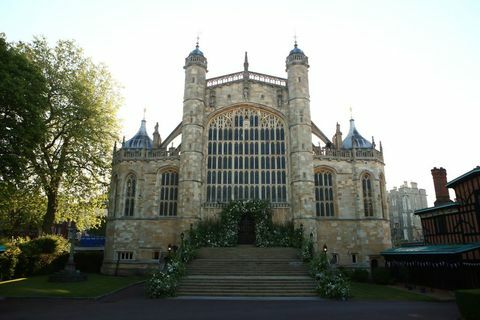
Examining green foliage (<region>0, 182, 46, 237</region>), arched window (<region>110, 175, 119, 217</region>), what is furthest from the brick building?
green foliage (<region>0, 182, 46, 237</region>)

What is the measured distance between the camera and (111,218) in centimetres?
2966

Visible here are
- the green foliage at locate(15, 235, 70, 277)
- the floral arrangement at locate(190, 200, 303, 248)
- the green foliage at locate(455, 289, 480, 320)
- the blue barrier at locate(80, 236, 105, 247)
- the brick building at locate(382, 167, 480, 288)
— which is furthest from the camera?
the blue barrier at locate(80, 236, 105, 247)

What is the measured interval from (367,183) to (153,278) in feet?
68.0

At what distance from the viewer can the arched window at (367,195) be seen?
1171 inches

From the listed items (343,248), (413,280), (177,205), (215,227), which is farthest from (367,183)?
(177,205)

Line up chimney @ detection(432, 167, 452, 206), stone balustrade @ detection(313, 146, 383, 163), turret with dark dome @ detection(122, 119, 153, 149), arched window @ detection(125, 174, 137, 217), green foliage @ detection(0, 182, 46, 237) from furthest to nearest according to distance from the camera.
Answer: turret with dark dome @ detection(122, 119, 153, 149), stone balustrade @ detection(313, 146, 383, 163), arched window @ detection(125, 174, 137, 217), chimney @ detection(432, 167, 452, 206), green foliage @ detection(0, 182, 46, 237)

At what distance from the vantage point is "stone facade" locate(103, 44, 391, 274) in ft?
93.5

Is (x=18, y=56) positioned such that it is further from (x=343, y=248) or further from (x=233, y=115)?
(x=343, y=248)

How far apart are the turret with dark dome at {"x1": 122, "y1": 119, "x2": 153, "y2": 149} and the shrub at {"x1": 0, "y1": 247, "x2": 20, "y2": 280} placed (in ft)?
41.9

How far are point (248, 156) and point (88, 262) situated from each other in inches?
652

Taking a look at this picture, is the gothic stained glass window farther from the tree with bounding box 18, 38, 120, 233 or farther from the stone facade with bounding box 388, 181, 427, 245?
the stone facade with bounding box 388, 181, 427, 245

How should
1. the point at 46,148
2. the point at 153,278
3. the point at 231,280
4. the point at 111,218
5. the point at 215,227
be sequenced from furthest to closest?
the point at 111,218 < the point at 215,227 < the point at 46,148 < the point at 231,280 < the point at 153,278

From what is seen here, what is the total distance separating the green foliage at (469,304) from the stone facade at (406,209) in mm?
61070

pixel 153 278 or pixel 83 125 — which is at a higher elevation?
pixel 83 125
